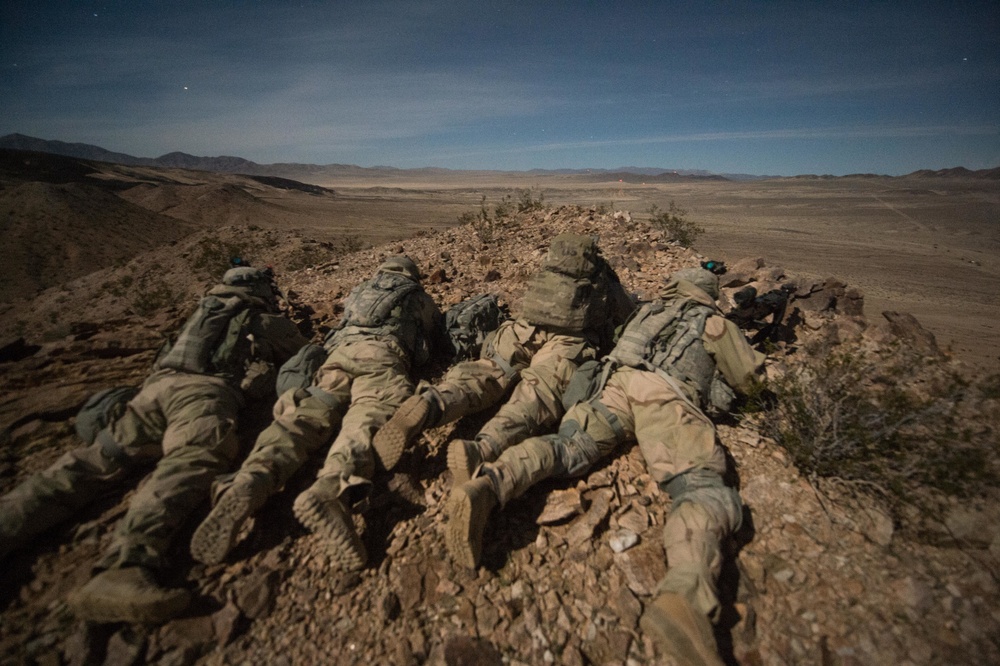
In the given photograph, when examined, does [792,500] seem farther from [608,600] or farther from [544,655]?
[544,655]

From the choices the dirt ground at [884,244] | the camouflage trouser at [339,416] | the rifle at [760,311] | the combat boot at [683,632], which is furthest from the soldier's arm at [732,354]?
the dirt ground at [884,244]

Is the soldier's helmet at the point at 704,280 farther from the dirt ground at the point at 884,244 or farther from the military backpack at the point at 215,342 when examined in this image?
the military backpack at the point at 215,342

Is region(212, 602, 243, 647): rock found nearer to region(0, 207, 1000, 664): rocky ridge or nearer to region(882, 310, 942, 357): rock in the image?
region(0, 207, 1000, 664): rocky ridge

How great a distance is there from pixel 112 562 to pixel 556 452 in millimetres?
2635

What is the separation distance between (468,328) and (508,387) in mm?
856

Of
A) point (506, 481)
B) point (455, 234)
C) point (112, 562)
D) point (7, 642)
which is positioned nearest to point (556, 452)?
point (506, 481)

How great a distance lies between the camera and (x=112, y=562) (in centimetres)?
225

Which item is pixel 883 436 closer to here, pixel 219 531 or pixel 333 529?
pixel 333 529

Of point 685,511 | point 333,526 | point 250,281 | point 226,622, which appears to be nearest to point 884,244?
point 685,511

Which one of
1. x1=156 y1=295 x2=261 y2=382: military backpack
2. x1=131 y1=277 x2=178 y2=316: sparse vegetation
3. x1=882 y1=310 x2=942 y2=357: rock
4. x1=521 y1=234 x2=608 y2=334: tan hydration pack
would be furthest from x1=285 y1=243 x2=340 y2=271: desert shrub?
x1=882 y1=310 x2=942 y2=357: rock

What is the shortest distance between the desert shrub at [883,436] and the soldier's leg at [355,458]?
10.1 feet

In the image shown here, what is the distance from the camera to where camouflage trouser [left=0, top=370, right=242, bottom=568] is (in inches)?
92.3

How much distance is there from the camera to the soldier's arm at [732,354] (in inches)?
129

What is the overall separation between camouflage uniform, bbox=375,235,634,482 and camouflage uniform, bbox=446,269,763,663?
0.82 feet
